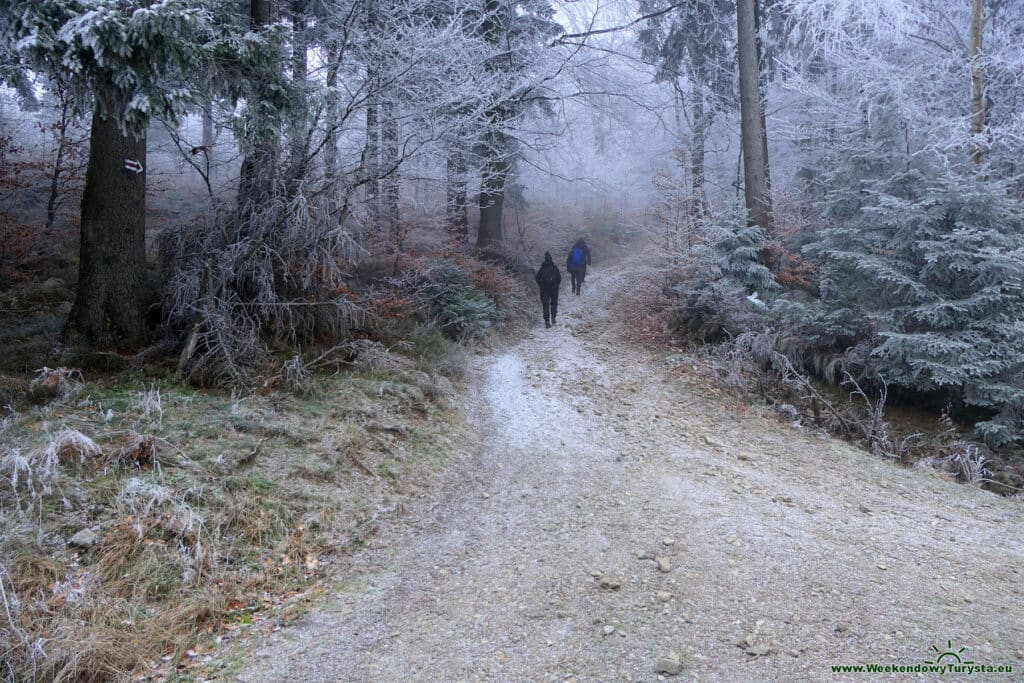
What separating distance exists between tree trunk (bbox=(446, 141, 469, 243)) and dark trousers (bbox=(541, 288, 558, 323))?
2266 millimetres

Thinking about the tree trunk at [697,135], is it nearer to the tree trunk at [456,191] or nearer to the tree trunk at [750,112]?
the tree trunk at [750,112]

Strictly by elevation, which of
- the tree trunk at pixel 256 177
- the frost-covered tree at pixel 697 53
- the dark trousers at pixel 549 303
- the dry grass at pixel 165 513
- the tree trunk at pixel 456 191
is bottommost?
the dry grass at pixel 165 513

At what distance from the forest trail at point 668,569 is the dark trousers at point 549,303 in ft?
18.1

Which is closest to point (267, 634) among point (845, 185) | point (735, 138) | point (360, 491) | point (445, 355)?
point (360, 491)

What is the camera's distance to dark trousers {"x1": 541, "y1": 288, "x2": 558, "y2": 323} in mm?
13438

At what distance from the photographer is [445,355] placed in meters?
9.69

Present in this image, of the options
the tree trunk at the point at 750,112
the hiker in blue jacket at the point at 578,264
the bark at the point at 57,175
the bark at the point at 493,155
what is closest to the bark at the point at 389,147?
the bark at the point at 493,155

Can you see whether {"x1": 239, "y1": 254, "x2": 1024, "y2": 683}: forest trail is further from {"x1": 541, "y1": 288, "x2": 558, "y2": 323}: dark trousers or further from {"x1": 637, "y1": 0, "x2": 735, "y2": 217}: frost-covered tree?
{"x1": 637, "y1": 0, "x2": 735, "y2": 217}: frost-covered tree

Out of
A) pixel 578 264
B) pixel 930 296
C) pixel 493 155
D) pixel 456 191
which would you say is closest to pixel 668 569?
pixel 930 296

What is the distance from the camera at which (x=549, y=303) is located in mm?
13562

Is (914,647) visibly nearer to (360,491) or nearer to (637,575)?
(637,575)

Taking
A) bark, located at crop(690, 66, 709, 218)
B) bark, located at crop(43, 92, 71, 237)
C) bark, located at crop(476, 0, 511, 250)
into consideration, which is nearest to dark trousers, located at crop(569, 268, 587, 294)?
bark, located at crop(476, 0, 511, 250)

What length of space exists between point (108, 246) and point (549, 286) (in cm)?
838

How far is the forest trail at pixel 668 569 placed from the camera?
371cm
